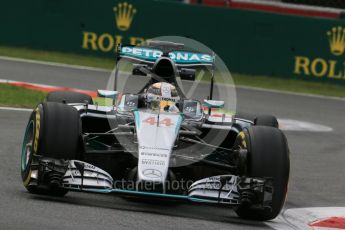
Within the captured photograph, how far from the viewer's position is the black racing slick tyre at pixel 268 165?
372 inches

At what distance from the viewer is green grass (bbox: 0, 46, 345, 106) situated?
23.1m

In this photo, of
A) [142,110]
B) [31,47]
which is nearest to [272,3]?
[31,47]

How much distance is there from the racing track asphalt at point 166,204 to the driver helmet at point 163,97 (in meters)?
1.06

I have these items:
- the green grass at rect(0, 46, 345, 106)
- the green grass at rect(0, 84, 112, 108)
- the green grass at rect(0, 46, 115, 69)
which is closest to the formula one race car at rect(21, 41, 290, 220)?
the green grass at rect(0, 84, 112, 108)

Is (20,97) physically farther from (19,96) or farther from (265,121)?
(265,121)

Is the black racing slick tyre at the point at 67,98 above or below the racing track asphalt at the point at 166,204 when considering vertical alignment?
above

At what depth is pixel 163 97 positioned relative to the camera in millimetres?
10680

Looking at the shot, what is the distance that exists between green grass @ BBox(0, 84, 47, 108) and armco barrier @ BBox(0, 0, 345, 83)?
18.7 feet

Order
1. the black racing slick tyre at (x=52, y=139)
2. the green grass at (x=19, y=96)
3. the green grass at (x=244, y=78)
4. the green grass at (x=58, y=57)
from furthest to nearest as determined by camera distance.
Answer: the green grass at (x=58, y=57), the green grass at (x=244, y=78), the green grass at (x=19, y=96), the black racing slick tyre at (x=52, y=139)

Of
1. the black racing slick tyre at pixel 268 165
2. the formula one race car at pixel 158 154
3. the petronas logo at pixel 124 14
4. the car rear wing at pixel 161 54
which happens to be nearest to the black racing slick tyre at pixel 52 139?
the formula one race car at pixel 158 154

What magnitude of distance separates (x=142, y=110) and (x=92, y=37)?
14.0m

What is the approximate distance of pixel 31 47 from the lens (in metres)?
24.6

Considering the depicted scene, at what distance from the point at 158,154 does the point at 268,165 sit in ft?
3.38

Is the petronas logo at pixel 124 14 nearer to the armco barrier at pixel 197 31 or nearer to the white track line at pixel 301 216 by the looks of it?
the armco barrier at pixel 197 31
